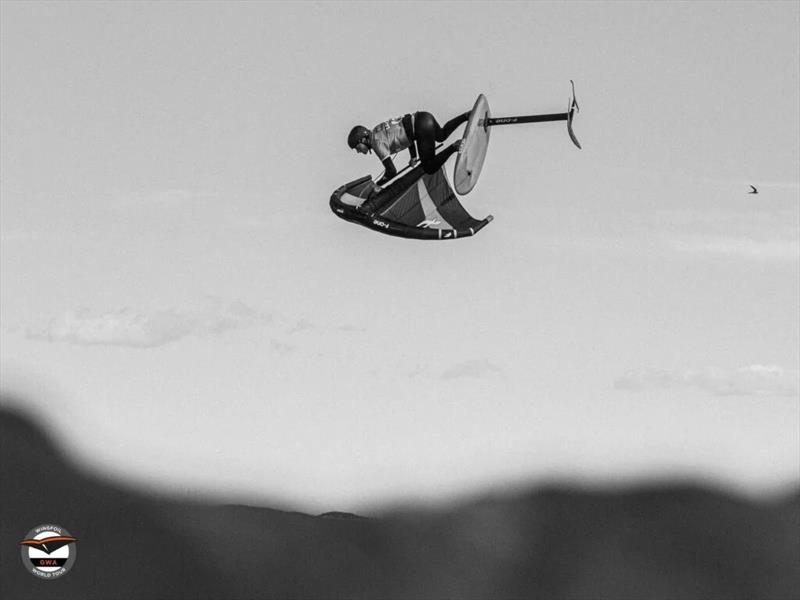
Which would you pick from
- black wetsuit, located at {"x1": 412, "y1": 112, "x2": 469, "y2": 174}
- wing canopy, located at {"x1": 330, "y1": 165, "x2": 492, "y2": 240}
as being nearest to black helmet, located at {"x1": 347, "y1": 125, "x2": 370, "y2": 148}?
black wetsuit, located at {"x1": 412, "y1": 112, "x2": 469, "y2": 174}

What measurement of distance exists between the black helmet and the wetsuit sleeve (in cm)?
84

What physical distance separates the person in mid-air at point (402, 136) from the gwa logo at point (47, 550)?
97.2 feet

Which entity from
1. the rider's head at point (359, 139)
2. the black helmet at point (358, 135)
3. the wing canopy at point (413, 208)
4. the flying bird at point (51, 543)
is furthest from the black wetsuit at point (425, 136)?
the flying bird at point (51, 543)

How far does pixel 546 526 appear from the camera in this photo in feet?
324

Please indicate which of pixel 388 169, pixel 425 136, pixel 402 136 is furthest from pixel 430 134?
pixel 388 169

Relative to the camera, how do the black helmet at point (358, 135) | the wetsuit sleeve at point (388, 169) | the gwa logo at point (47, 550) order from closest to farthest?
the black helmet at point (358, 135) → the wetsuit sleeve at point (388, 169) → the gwa logo at point (47, 550)

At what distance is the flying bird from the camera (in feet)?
162

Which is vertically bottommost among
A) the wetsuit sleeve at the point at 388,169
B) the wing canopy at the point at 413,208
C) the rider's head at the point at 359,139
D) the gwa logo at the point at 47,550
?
the gwa logo at the point at 47,550

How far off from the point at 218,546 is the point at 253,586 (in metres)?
7.23

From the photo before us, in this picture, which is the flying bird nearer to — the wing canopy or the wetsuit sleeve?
the wing canopy

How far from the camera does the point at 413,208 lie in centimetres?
2898

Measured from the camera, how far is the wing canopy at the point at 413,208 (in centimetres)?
2828

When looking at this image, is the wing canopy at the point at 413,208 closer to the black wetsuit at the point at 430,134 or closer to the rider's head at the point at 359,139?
the black wetsuit at the point at 430,134

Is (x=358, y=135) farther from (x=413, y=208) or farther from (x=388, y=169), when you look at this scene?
(x=413, y=208)
